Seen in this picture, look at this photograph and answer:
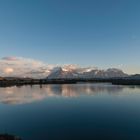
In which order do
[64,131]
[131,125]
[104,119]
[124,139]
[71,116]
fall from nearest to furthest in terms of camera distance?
1. [124,139]
2. [64,131]
3. [131,125]
4. [104,119]
5. [71,116]

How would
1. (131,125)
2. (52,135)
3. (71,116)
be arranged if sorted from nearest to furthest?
1. (52,135)
2. (131,125)
3. (71,116)

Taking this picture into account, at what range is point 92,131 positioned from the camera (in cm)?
3338

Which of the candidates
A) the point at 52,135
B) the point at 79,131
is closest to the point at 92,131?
the point at 79,131

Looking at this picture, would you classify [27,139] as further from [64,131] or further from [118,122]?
[118,122]

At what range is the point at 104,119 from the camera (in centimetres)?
4216

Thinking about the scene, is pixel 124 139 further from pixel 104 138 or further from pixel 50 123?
pixel 50 123

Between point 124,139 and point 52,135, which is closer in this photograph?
point 124,139

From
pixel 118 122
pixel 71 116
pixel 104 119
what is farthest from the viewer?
pixel 71 116

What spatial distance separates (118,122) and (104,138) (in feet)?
34.0

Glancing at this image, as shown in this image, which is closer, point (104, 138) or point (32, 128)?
point (104, 138)

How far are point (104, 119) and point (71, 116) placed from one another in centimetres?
785

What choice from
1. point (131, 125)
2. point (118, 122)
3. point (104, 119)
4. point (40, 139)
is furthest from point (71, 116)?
point (40, 139)

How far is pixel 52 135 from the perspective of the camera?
3166cm

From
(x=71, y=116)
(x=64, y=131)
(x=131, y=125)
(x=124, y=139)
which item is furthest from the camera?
(x=71, y=116)
